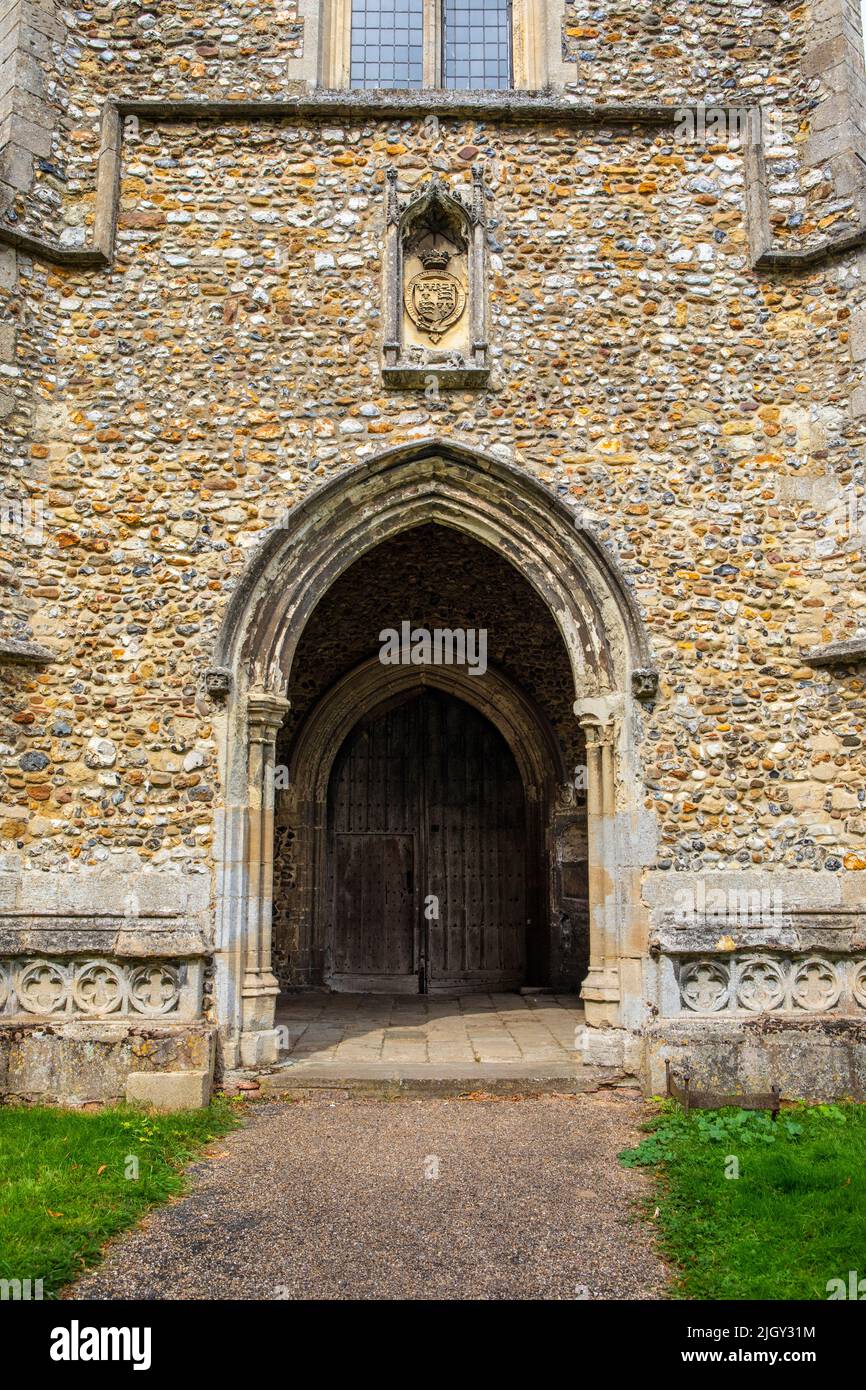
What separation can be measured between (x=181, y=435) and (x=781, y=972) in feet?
16.6

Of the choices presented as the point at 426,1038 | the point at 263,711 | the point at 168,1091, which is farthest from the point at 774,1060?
the point at 263,711

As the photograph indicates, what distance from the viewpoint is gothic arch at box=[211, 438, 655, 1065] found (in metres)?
6.11

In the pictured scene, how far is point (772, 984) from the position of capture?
5906 mm

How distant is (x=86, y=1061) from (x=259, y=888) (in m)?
1.37

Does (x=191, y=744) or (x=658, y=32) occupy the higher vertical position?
(x=658, y=32)

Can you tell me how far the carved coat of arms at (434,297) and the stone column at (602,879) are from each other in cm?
277

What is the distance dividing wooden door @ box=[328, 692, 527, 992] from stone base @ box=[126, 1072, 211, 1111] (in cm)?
407

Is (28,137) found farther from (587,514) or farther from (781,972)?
(781,972)

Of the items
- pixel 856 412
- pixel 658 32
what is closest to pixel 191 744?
pixel 856 412

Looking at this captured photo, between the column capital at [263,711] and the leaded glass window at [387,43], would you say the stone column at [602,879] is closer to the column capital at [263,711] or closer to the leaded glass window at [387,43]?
the column capital at [263,711]

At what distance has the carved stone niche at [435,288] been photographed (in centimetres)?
665

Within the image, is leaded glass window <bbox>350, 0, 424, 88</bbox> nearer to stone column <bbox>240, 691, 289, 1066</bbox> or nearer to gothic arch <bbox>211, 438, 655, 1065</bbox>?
gothic arch <bbox>211, 438, 655, 1065</bbox>

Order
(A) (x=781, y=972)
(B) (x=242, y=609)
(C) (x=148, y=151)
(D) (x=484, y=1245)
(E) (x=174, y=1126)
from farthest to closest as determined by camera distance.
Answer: (C) (x=148, y=151) < (B) (x=242, y=609) < (A) (x=781, y=972) < (E) (x=174, y=1126) < (D) (x=484, y=1245)

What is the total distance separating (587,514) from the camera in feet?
21.3
